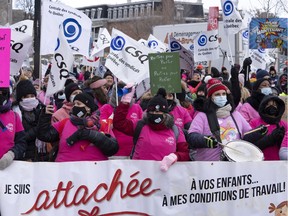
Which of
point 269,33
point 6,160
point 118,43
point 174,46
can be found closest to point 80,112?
point 6,160

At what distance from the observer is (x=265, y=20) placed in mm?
15000

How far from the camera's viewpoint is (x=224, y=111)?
6.22 metres

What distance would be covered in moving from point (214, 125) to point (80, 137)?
4.52ft

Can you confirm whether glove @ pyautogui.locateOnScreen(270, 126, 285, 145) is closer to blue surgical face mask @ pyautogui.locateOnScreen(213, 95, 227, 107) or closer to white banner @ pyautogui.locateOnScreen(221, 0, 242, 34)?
blue surgical face mask @ pyautogui.locateOnScreen(213, 95, 227, 107)

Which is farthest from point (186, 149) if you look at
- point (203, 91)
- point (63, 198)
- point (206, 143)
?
point (203, 91)

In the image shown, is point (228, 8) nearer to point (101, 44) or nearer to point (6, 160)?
point (101, 44)

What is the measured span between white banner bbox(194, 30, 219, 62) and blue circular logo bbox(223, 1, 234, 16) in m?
1.47

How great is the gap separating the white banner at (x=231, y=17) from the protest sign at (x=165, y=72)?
767 cm

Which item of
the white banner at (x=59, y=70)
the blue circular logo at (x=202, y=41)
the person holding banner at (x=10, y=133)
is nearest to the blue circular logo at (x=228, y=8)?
the blue circular logo at (x=202, y=41)

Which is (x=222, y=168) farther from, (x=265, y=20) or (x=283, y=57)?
(x=283, y=57)

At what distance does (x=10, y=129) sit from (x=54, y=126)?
0.47m

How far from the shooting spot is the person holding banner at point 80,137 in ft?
19.1

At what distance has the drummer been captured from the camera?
602cm

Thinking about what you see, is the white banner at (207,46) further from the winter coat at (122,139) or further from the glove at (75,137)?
the glove at (75,137)
